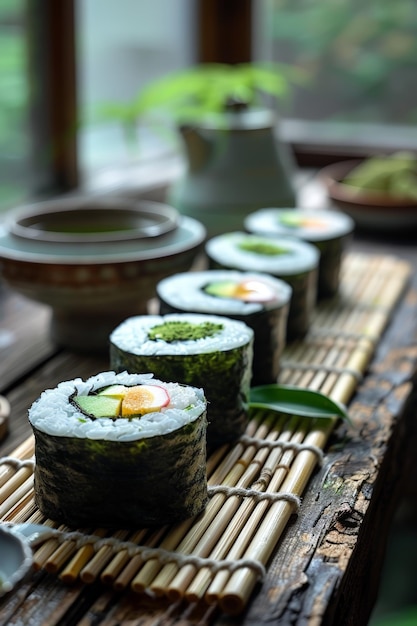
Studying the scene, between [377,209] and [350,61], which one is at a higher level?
[350,61]

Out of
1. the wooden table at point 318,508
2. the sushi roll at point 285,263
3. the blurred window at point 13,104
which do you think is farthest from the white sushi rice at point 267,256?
the blurred window at point 13,104

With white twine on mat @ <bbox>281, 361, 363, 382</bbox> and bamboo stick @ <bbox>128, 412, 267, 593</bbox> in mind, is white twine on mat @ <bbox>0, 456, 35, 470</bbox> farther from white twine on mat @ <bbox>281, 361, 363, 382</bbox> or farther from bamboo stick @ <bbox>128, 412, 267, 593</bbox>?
white twine on mat @ <bbox>281, 361, 363, 382</bbox>

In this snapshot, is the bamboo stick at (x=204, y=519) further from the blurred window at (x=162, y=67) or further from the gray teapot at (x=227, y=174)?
the blurred window at (x=162, y=67)

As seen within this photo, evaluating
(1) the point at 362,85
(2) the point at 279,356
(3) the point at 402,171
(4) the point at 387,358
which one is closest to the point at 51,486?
(2) the point at 279,356

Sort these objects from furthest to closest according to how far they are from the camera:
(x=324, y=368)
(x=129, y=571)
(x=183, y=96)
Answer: (x=183, y=96) → (x=324, y=368) → (x=129, y=571)

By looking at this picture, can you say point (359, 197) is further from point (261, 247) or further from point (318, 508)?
point (318, 508)

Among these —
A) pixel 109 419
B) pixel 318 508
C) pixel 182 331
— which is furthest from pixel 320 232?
pixel 109 419

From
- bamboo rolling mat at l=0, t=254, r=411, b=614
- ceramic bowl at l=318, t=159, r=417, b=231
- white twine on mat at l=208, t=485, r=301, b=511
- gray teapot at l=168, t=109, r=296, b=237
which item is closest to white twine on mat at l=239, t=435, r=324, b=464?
bamboo rolling mat at l=0, t=254, r=411, b=614

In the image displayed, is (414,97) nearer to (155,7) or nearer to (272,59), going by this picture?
(272,59)

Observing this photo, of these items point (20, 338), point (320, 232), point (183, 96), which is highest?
point (183, 96)
